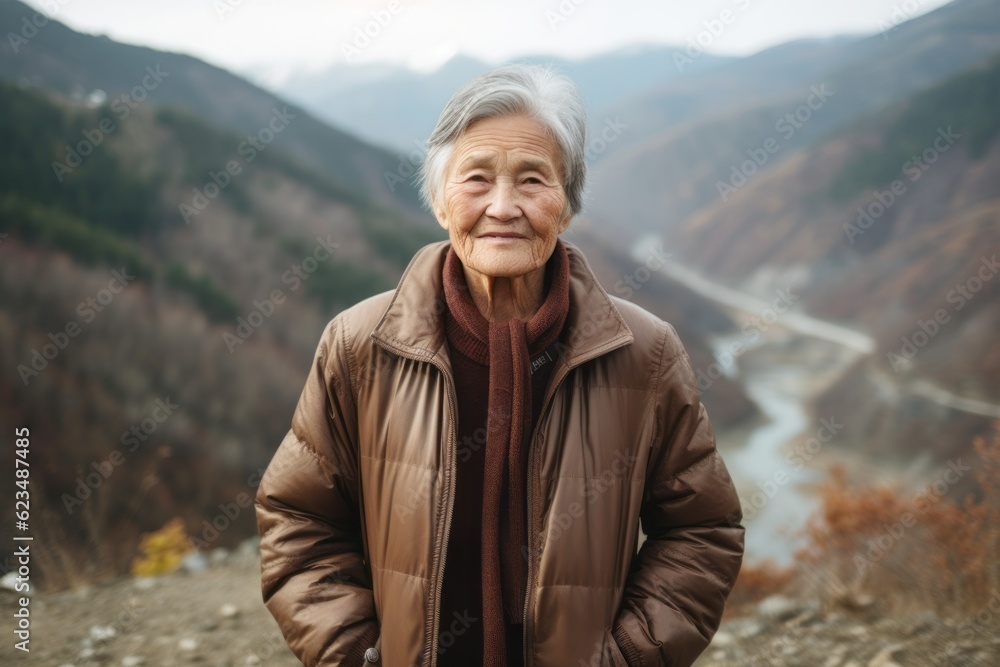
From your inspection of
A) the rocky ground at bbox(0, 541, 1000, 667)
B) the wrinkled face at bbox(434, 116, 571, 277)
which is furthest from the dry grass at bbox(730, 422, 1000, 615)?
the wrinkled face at bbox(434, 116, 571, 277)

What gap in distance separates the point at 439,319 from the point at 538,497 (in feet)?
1.73

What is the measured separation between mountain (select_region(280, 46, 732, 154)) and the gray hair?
320 ft

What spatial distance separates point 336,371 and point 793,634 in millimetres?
4028

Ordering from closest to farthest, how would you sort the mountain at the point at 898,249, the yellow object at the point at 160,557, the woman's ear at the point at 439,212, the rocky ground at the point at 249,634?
the woman's ear at the point at 439,212, the rocky ground at the point at 249,634, the yellow object at the point at 160,557, the mountain at the point at 898,249

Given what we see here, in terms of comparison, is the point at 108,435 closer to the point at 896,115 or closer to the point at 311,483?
the point at 311,483

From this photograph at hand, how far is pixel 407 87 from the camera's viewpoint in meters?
121

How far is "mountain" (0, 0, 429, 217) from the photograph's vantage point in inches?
1312

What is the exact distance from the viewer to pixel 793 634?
15.4ft

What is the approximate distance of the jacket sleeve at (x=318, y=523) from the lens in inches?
74.5

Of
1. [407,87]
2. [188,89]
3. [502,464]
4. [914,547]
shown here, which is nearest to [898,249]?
[914,547]

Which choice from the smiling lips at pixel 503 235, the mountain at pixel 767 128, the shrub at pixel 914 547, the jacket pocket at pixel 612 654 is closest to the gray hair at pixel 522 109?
the smiling lips at pixel 503 235

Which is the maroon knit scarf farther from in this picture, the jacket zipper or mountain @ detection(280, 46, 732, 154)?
mountain @ detection(280, 46, 732, 154)

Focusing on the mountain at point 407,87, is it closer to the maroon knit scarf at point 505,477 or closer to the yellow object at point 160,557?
the yellow object at point 160,557

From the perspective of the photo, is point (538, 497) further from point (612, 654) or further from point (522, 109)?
point (522, 109)
